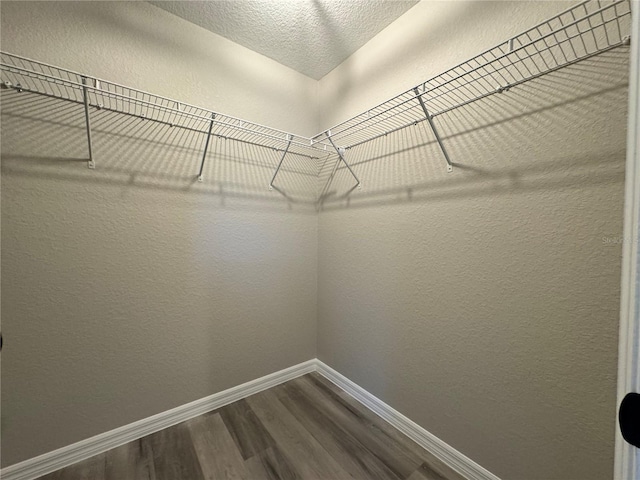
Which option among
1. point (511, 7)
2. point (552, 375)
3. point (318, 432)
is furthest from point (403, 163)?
point (318, 432)

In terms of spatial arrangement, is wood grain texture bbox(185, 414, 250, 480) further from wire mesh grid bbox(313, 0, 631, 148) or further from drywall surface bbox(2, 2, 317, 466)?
wire mesh grid bbox(313, 0, 631, 148)

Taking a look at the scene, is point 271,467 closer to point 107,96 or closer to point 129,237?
point 129,237

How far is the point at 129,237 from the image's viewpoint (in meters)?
1.27

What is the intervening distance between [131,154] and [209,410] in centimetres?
152

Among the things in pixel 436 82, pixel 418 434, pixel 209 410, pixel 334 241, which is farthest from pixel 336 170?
pixel 209 410

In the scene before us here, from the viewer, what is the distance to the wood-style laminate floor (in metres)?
1.15

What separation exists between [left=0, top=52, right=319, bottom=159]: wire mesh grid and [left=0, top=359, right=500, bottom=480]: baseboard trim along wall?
157 centimetres

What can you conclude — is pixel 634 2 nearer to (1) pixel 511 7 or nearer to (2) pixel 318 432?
Result: (1) pixel 511 7

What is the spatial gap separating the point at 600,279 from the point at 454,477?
3.45 ft

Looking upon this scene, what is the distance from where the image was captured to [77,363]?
3.85ft

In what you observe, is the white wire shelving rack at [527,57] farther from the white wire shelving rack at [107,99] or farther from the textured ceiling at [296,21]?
the white wire shelving rack at [107,99]

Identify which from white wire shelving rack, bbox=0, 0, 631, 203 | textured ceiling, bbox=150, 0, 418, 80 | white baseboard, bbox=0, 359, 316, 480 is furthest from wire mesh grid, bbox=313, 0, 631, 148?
white baseboard, bbox=0, 359, 316, 480

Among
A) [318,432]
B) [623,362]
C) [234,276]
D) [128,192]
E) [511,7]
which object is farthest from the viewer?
[234,276]

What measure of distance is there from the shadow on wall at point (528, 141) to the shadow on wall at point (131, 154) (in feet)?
2.85
